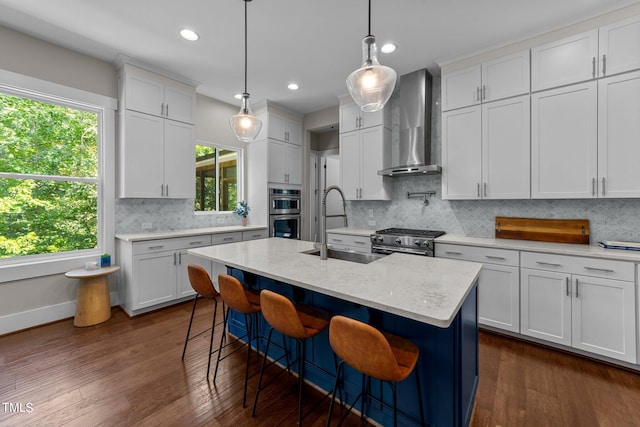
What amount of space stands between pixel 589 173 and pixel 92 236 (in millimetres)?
5428

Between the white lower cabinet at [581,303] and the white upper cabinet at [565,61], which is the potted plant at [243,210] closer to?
the white lower cabinet at [581,303]

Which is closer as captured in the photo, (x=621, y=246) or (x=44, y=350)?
(x=621, y=246)

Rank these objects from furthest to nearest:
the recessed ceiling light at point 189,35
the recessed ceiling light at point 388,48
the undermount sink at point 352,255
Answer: the recessed ceiling light at point 388,48
the recessed ceiling light at point 189,35
the undermount sink at point 352,255

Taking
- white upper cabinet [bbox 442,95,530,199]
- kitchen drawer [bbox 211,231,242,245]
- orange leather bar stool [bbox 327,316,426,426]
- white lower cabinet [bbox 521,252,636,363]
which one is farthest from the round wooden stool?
white lower cabinet [bbox 521,252,636,363]

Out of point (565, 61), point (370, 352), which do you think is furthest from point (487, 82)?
point (370, 352)

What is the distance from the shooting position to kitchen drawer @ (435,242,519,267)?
2693mm

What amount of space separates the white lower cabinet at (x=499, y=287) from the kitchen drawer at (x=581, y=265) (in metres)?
0.13

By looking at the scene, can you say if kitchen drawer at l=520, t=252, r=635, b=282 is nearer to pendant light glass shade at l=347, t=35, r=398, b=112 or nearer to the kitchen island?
the kitchen island

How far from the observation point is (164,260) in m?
3.47

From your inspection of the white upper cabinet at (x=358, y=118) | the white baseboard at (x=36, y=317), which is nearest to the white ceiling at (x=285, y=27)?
the white upper cabinet at (x=358, y=118)

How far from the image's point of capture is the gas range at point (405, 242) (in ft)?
10.5

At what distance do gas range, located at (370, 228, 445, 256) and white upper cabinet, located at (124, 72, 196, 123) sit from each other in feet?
10.3

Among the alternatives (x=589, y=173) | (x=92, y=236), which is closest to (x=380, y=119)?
(x=589, y=173)

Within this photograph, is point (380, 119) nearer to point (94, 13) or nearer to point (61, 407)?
point (94, 13)
